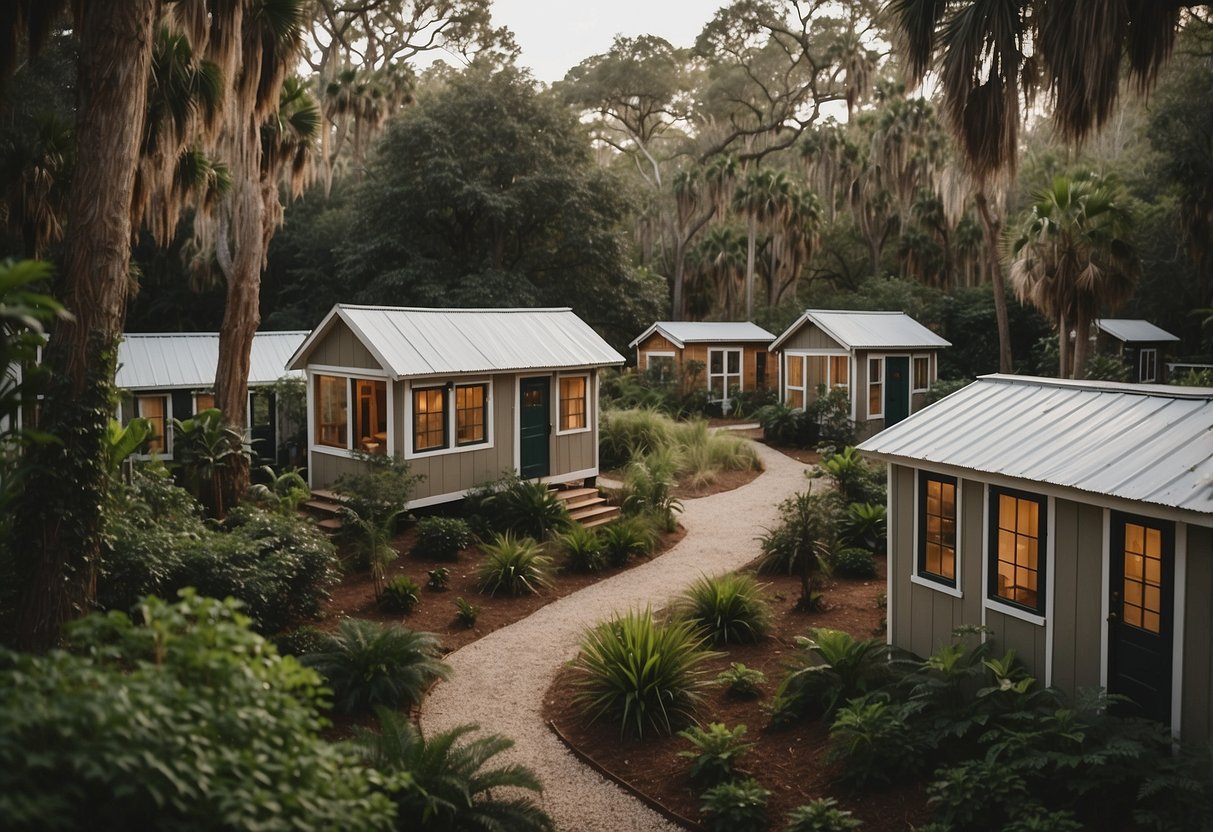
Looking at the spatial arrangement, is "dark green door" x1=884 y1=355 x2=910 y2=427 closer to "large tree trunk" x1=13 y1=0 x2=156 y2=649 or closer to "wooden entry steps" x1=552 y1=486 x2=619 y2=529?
"wooden entry steps" x1=552 y1=486 x2=619 y2=529

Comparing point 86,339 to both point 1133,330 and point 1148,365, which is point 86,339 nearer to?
point 1133,330

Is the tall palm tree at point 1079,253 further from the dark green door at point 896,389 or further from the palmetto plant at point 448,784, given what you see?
the palmetto plant at point 448,784

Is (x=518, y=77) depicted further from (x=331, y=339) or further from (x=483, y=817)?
(x=483, y=817)

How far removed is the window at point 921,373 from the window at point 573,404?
12400mm

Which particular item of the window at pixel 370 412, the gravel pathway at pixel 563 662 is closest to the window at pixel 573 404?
the gravel pathway at pixel 563 662

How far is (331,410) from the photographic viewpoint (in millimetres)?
17078

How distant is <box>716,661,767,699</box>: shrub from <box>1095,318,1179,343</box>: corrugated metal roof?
22.7m

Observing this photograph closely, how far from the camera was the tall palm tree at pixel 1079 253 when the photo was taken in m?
18.9

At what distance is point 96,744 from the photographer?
319cm

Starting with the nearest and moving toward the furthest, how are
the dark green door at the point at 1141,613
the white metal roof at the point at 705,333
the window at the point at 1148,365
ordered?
the dark green door at the point at 1141,613 < the window at the point at 1148,365 < the white metal roof at the point at 705,333

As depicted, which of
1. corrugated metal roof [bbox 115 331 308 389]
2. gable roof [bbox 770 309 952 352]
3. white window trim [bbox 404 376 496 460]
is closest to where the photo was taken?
white window trim [bbox 404 376 496 460]

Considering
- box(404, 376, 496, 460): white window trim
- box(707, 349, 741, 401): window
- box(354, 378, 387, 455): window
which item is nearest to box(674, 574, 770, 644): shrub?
box(404, 376, 496, 460): white window trim

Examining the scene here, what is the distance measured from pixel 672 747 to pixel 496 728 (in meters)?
1.71

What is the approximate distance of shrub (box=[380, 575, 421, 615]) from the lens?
472 inches
